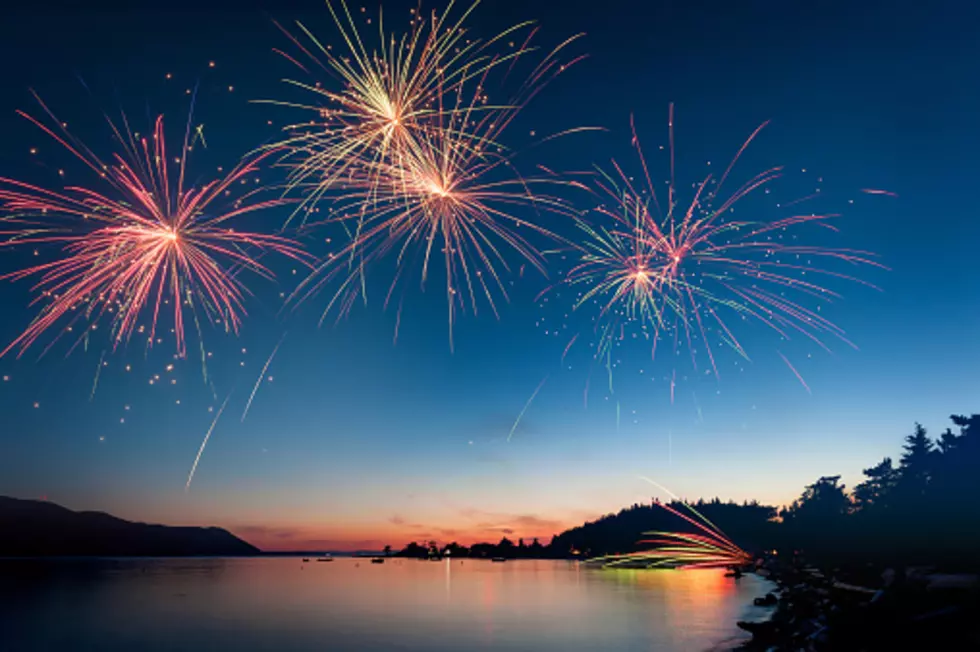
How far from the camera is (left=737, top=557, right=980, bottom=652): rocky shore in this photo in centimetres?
2392

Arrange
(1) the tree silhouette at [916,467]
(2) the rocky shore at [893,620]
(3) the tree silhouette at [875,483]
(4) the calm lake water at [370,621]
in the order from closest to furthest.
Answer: (2) the rocky shore at [893,620] → (4) the calm lake water at [370,621] → (1) the tree silhouette at [916,467] → (3) the tree silhouette at [875,483]

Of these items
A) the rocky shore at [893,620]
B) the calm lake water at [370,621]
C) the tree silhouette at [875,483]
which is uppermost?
the tree silhouette at [875,483]

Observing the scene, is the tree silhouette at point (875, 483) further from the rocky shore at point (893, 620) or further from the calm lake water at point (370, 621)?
the rocky shore at point (893, 620)

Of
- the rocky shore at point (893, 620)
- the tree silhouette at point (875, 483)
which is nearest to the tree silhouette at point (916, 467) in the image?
the tree silhouette at point (875, 483)

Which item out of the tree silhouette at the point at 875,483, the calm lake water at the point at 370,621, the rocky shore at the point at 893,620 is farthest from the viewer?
the tree silhouette at the point at 875,483

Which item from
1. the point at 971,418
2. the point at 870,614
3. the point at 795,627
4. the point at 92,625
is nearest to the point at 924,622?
the point at 870,614

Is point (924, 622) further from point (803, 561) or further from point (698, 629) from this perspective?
point (803, 561)

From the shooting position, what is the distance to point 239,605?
275ft

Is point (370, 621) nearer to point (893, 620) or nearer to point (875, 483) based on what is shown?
point (893, 620)

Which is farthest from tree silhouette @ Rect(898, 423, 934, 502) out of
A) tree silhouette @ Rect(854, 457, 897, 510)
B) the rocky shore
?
the rocky shore

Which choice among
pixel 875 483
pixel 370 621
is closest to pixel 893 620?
pixel 370 621

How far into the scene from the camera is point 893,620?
90.6 ft

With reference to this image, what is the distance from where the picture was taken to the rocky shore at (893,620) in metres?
23.9

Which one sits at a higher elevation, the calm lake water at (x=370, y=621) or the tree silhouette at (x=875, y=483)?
the tree silhouette at (x=875, y=483)
